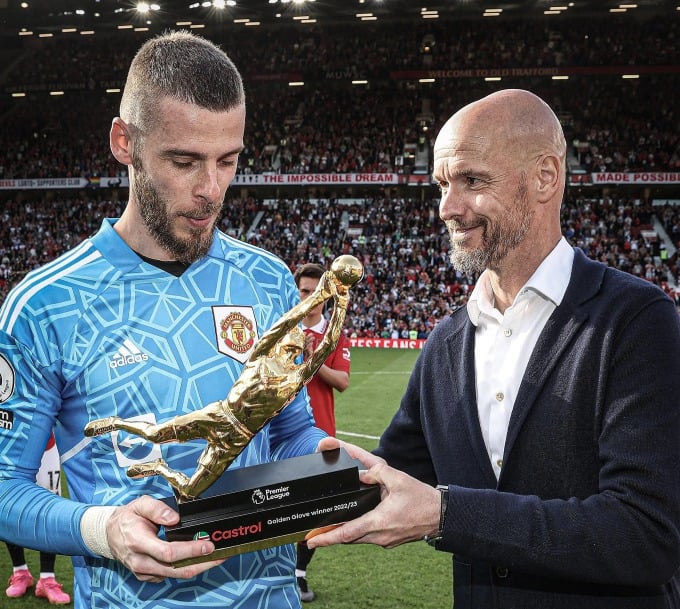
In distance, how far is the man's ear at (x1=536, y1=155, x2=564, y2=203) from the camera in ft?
7.73

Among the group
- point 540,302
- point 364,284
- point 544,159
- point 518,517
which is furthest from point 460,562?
point 364,284

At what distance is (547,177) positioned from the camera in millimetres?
2367

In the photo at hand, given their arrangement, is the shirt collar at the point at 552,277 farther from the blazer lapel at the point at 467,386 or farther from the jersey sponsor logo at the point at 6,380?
the jersey sponsor logo at the point at 6,380

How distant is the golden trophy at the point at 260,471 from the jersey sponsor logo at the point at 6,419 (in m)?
0.29

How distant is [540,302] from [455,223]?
38cm

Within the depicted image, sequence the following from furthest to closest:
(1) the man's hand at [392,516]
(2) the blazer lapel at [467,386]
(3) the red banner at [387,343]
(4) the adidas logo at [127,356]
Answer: (3) the red banner at [387,343] → (2) the blazer lapel at [467,386] → (4) the adidas logo at [127,356] → (1) the man's hand at [392,516]

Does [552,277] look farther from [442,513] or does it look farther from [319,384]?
[319,384]

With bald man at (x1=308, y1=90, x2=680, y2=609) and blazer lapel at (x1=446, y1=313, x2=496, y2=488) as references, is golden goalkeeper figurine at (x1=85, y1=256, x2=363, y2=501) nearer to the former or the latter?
bald man at (x1=308, y1=90, x2=680, y2=609)

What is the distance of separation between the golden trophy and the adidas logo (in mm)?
234

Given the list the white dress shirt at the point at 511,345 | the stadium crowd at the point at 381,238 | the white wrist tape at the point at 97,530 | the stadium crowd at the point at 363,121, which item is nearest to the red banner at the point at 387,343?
the stadium crowd at the point at 381,238

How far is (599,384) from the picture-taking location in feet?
6.72

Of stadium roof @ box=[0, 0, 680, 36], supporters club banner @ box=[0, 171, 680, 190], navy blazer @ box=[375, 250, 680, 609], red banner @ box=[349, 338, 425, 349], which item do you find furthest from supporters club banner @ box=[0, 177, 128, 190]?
navy blazer @ box=[375, 250, 680, 609]

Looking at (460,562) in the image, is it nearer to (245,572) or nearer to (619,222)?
(245,572)

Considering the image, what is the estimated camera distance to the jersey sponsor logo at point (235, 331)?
2.14 meters
